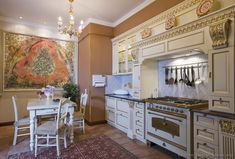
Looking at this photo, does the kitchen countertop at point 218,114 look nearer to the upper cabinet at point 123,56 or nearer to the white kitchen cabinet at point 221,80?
the white kitchen cabinet at point 221,80

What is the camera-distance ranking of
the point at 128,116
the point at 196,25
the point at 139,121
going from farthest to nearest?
1. the point at 128,116
2. the point at 139,121
3. the point at 196,25

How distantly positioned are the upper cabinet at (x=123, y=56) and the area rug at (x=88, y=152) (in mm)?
1902

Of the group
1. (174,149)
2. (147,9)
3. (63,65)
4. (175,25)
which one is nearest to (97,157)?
(174,149)

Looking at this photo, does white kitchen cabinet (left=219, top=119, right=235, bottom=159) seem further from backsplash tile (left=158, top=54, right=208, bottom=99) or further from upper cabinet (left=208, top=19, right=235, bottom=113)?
backsplash tile (left=158, top=54, right=208, bottom=99)

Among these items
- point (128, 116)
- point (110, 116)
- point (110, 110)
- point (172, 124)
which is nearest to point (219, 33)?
point (172, 124)

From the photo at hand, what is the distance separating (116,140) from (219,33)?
271cm

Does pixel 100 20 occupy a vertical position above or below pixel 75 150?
above

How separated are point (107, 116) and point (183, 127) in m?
2.68

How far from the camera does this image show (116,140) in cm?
338

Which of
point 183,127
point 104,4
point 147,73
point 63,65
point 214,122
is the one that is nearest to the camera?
point 214,122

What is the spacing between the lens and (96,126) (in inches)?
175

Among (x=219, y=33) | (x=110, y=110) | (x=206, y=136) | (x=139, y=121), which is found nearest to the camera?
(x=219, y=33)

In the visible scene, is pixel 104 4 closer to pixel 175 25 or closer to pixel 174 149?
pixel 175 25

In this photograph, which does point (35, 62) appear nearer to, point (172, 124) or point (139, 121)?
point (139, 121)
